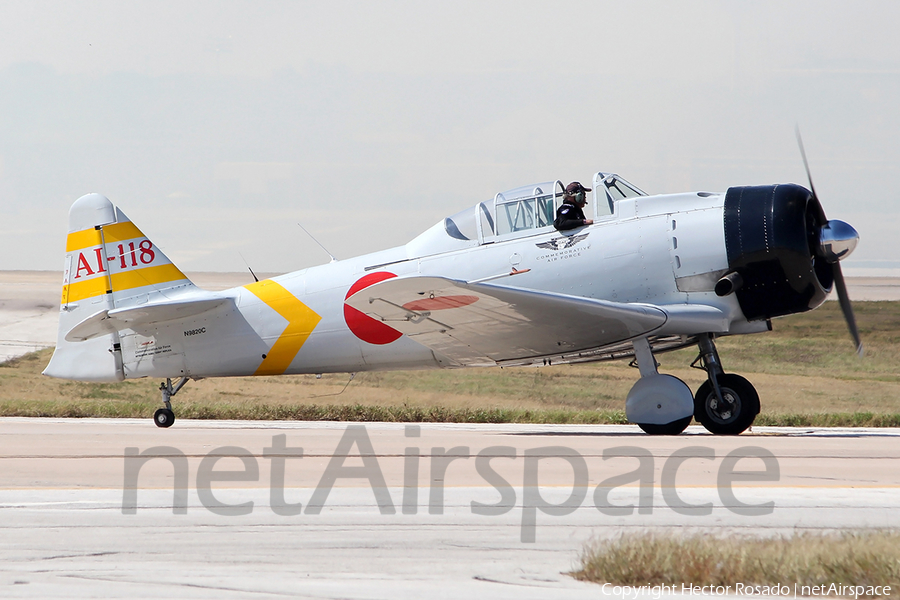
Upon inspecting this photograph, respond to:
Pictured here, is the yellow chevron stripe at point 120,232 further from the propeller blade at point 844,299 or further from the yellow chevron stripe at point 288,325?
the propeller blade at point 844,299

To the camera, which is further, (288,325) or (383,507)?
(288,325)

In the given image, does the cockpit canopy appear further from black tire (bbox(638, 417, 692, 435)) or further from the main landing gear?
black tire (bbox(638, 417, 692, 435))

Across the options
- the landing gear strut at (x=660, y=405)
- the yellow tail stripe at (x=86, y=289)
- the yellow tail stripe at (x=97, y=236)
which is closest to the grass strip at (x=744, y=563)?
the landing gear strut at (x=660, y=405)

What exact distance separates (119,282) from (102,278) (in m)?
0.28

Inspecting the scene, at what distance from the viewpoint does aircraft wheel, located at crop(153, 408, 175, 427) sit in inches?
518

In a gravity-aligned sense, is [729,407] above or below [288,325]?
below

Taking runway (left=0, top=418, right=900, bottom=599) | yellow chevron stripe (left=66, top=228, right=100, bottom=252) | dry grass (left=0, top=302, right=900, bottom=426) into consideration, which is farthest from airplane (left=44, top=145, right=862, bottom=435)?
dry grass (left=0, top=302, right=900, bottom=426)

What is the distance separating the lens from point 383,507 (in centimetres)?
544

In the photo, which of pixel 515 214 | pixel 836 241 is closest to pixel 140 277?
pixel 515 214

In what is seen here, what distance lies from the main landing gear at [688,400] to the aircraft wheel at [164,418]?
6804 mm

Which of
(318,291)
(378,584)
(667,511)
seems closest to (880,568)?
(667,511)

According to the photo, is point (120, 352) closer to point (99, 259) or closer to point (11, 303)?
point (99, 259)

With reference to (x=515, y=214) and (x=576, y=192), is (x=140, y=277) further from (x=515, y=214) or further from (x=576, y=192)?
(x=576, y=192)

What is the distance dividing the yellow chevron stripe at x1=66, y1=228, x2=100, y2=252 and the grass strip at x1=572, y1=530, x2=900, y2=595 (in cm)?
1181
